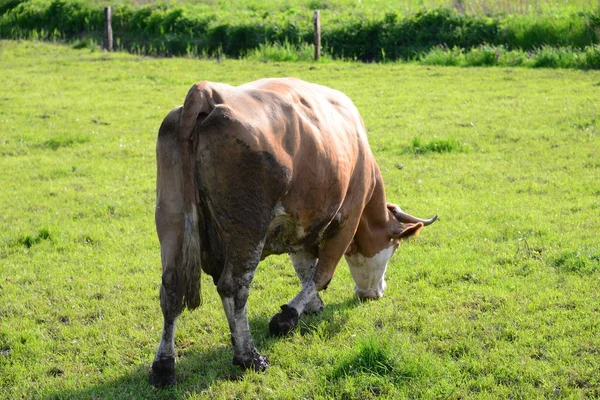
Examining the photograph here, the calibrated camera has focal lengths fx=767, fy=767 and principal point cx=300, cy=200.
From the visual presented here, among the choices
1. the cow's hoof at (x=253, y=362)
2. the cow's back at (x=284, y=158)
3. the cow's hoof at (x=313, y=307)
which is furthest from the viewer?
the cow's hoof at (x=313, y=307)

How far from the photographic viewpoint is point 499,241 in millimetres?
8242

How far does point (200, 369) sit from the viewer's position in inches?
Answer: 221

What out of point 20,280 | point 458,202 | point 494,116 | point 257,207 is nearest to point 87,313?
point 20,280

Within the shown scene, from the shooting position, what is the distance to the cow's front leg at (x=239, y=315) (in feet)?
17.1

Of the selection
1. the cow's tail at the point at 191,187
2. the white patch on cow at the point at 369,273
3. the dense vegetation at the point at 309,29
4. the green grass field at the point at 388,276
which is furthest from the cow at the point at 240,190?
the dense vegetation at the point at 309,29

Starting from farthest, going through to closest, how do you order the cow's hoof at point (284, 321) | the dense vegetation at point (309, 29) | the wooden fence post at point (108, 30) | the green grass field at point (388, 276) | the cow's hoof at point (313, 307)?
the wooden fence post at point (108, 30) < the dense vegetation at point (309, 29) < the cow's hoof at point (313, 307) < the cow's hoof at point (284, 321) < the green grass field at point (388, 276)

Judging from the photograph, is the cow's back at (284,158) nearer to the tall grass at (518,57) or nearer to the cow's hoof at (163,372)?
the cow's hoof at (163,372)

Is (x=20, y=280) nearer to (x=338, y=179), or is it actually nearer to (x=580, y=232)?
(x=338, y=179)

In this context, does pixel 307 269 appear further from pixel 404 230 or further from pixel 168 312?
pixel 168 312

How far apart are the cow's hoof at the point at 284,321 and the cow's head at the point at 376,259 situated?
1029 mm

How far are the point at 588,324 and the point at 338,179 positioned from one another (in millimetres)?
2274

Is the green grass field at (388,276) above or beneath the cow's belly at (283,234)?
beneath

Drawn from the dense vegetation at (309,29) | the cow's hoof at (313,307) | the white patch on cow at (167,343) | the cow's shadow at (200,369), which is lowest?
the cow's shadow at (200,369)

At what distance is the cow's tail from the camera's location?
5.04 metres
